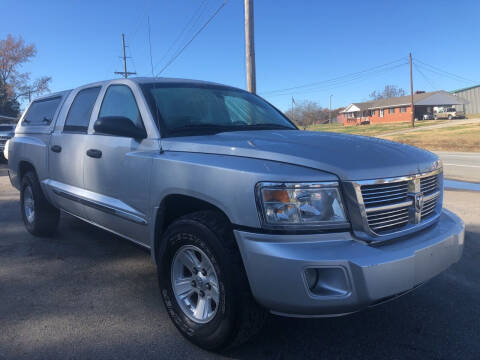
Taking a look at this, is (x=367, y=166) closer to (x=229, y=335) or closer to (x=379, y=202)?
(x=379, y=202)

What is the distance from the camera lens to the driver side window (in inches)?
136

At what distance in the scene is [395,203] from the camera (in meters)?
2.45

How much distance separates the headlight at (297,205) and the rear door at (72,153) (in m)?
2.38

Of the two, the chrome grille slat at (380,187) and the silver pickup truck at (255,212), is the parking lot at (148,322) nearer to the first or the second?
the silver pickup truck at (255,212)

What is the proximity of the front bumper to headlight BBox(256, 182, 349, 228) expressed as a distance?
0.26 feet

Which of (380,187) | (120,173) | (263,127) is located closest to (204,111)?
(263,127)

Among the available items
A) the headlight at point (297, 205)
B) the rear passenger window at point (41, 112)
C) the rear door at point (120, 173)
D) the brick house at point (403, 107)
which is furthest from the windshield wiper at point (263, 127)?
the brick house at point (403, 107)

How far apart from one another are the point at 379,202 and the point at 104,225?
258cm

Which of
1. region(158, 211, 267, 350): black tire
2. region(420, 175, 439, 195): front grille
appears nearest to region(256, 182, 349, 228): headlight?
region(158, 211, 267, 350): black tire

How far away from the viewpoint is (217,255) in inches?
93.2

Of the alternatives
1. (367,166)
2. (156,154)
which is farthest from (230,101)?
(367,166)

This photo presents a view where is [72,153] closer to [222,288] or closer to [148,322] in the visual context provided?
[148,322]

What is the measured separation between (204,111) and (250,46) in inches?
275

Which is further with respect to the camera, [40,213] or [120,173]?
[40,213]
